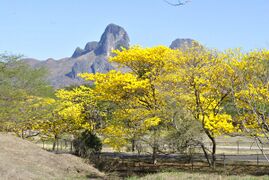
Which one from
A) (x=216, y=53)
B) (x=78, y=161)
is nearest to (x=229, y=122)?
(x=216, y=53)

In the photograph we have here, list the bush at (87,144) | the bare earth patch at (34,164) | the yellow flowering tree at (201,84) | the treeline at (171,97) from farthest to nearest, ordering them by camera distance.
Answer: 1. the bush at (87,144)
2. the yellow flowering tree at (201,84)
3. the treeline at (171,97)
4. the bare earth patch at (34,164)

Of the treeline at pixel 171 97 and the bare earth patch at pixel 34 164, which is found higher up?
the treeline at pixel 171 97

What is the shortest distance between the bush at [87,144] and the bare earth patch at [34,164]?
3886 mm

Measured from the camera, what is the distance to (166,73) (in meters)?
24.8

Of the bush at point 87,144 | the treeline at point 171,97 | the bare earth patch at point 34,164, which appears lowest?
the bare earth patch at point 34,164

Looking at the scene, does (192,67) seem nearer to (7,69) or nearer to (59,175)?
(59,175)

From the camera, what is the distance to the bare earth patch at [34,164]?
16.2 m

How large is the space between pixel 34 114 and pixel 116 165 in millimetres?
7839

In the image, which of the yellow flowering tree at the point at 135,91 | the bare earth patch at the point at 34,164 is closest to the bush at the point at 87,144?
the yellow flowering tree at the point at 135,91

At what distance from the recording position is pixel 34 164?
1898 centimetres

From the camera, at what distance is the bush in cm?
2745

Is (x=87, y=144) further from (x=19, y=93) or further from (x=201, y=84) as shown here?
(x=201, y=84)

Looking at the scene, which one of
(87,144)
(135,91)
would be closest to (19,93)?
(87,144)

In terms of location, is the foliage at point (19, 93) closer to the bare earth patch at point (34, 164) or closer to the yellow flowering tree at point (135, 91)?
the bare earth patch at point (34, 164)
